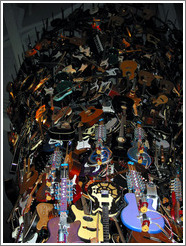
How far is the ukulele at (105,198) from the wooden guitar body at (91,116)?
108 centimetres

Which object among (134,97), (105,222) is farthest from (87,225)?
(134,97)

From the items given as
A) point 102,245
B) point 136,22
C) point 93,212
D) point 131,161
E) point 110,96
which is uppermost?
point 136,22

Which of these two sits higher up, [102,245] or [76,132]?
[76,132]

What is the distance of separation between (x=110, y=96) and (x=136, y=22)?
1780 mm

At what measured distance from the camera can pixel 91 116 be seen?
11.6ft

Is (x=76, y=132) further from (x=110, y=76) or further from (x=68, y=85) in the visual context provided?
(x=110, y=76)

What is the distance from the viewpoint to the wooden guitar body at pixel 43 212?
8.24ft

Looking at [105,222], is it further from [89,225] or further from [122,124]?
[122,124]

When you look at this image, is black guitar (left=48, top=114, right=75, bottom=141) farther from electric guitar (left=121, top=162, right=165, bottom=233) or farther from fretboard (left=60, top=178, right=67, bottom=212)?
electric guitar (left=121, top=162, right=165, bottom=233)

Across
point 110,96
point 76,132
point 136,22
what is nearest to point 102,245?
point 76,132

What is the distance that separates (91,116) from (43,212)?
5.01ft

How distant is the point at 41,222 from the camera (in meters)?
2.53

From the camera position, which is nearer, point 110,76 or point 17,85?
point 17,85

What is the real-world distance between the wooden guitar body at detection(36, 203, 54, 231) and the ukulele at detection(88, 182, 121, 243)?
512 millimetres
